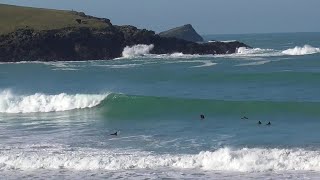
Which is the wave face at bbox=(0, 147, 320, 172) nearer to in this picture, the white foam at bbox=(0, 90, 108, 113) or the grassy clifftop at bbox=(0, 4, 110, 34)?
the white foam at bbox=(0, 90, 108, 113)

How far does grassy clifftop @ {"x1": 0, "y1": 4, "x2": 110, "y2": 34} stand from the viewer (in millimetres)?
88812

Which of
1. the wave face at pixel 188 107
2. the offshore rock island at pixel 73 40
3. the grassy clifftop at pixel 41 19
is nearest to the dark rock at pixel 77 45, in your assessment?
the offshore rock island at pixel 73 40

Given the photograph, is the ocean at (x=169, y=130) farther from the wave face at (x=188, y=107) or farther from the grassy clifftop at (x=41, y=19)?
the grassy clifftop at (x=41, y=19)

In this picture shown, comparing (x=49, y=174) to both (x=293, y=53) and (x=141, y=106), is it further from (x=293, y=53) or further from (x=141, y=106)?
(x=293, y=53)

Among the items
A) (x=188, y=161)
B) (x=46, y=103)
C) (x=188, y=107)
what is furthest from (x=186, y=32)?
(x=188, y=161)

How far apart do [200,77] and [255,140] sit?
2716 cm

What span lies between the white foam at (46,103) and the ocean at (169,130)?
0.05 meters

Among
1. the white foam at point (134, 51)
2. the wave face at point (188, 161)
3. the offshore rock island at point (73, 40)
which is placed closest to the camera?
the wave face at point (188, 161)

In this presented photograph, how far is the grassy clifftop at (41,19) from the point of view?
8881cm

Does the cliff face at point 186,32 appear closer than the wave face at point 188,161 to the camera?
No

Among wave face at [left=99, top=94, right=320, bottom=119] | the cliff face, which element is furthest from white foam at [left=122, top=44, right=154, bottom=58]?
the cliff face

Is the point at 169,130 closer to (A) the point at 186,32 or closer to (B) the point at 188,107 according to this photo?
(B) the point at 188,107

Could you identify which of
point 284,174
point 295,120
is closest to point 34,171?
point 284,174

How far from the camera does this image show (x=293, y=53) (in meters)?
86.7
